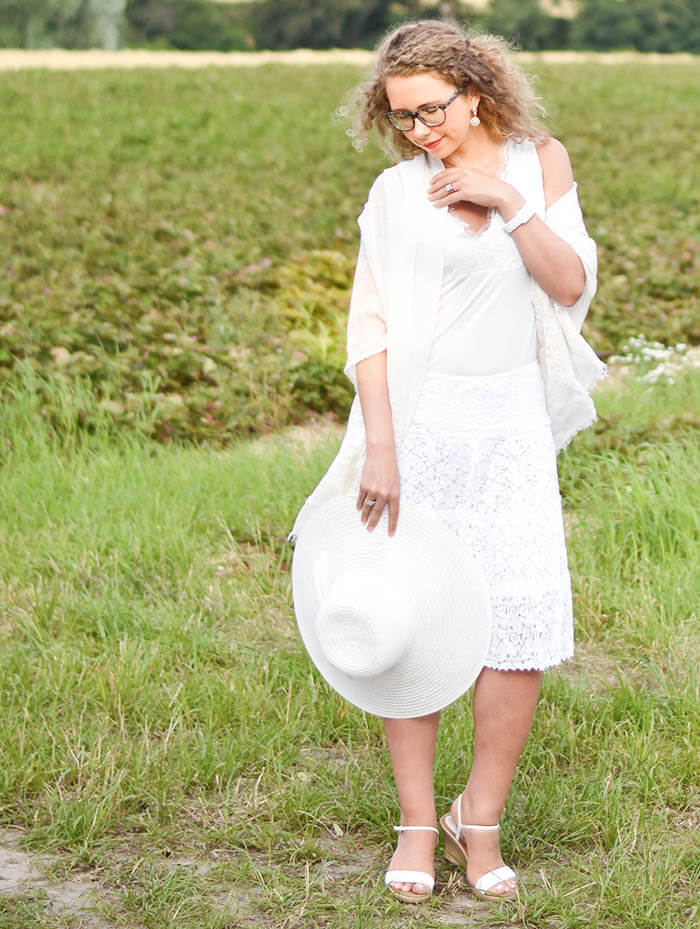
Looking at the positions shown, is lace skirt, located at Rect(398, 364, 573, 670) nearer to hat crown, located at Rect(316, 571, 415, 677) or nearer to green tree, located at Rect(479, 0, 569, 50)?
hat crown, located at Rect(316, 571, 415, 677)

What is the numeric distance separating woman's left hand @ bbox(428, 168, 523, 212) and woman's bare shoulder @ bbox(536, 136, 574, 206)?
0.12 m

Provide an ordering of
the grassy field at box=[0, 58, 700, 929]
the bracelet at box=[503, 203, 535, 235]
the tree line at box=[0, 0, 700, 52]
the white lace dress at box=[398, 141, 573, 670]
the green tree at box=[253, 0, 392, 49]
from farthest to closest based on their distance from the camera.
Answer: the tree line at box=[0, 0, 700, 52], the green tree at box=[253, 0, 392, 49], the grassy field at box=[0, 58, 700, 929], the white lace dress at box=[398, 141, 573, 670], the bracelet at box=[503, 203, 535, 235]

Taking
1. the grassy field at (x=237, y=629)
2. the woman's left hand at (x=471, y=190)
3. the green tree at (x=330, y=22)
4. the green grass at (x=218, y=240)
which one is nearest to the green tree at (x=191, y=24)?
the green tree at (x=330, y=22)

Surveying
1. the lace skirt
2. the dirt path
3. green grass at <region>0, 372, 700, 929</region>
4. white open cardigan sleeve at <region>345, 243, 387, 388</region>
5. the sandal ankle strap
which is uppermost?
the dirt path

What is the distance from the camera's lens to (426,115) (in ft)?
8.54

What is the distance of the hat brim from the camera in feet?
8.63

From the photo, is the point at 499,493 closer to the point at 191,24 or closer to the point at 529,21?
the point at 191,24

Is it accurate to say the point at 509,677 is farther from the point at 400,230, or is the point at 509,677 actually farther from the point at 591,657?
the point at 591,657

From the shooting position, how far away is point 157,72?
20.2 meters

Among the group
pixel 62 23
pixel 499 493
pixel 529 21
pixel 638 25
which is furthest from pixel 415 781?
pixel 638 25

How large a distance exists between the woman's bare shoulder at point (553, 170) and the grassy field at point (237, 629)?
1449mm

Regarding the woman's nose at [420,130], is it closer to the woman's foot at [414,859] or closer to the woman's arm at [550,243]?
the woman's arm at [550,243]

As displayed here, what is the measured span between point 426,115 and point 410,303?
1.25 ft

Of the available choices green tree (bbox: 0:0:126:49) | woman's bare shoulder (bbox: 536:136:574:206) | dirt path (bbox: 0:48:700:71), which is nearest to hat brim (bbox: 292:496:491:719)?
woman's bare shoulder (bbox: 536:136:574:206)
